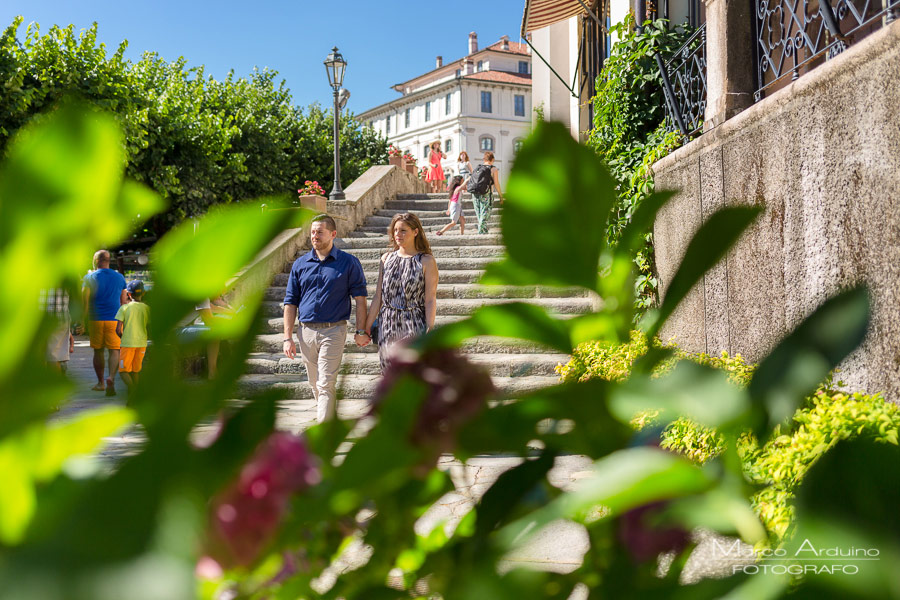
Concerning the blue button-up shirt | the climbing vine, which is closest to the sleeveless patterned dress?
the blue button-up shirt

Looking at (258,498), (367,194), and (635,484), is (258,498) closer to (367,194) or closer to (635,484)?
(635,484)

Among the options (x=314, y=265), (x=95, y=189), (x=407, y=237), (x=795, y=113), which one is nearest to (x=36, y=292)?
(x=95, y=189)

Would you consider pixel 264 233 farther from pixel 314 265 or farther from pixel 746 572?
pixel 314 265

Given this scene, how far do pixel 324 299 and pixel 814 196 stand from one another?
327 cm

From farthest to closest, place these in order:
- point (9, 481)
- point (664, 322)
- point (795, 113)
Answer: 1. point (795, 113)
2. point (664, 322)
3. point (9, 481)

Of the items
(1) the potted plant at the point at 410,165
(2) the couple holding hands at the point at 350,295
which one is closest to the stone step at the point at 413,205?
(1) the potted plant at the point at 410,165

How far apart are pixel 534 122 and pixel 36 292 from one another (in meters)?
0.19

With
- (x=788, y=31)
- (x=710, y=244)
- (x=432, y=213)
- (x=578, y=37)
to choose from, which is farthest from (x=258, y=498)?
(x=578, y=37)

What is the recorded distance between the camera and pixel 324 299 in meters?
5.29

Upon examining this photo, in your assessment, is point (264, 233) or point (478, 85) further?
point (478, 85)

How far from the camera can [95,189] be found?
22cm

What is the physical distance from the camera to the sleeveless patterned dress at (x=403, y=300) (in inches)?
199

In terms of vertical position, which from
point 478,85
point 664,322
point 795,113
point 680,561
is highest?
point 478,85

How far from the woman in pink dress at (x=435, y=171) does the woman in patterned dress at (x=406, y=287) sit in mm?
14164
